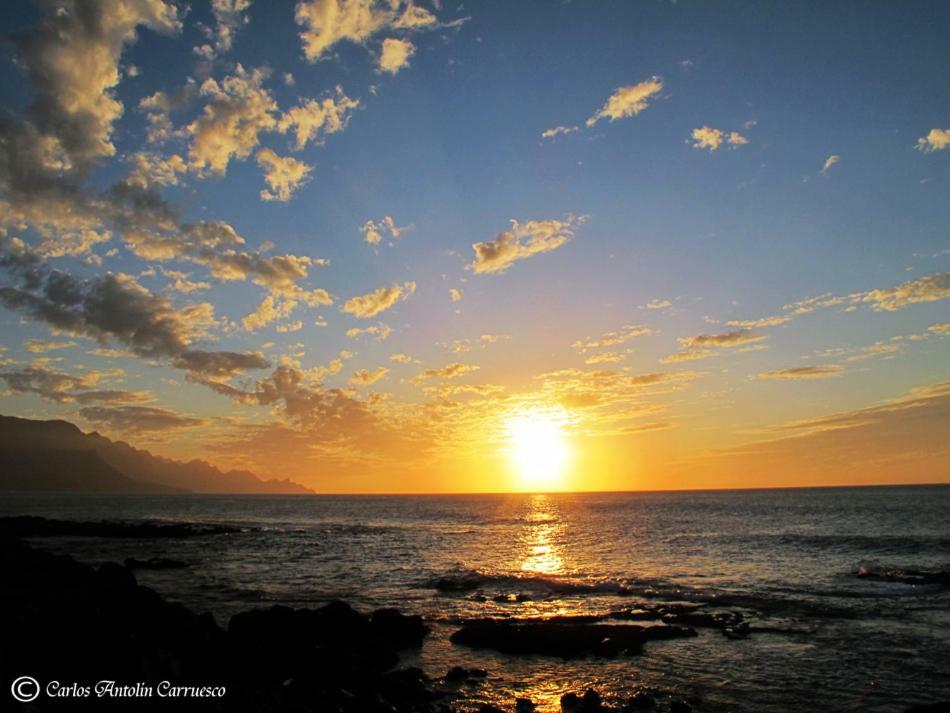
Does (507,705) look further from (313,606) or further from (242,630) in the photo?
(313,606)

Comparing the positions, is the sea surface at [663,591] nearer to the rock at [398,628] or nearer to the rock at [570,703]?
the rock at [570,703]

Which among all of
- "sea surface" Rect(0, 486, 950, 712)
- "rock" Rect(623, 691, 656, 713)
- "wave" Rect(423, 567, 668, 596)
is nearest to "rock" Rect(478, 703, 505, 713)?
"sea surface" Rect(0, 486, 950, 712)

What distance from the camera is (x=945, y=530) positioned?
74.3 meters

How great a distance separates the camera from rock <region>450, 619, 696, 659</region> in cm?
2372

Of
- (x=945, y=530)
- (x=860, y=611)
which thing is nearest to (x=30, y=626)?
(x=860, y=611)

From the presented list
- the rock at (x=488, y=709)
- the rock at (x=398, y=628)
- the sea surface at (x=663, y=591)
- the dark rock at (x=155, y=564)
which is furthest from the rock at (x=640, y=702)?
the dark rock at (x=155, y=564)

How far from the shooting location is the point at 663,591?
121ft

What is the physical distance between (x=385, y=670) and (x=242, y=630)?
5.91 meters

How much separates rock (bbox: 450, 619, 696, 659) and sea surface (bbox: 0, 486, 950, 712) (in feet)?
2.77

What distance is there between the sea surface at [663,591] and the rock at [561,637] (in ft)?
2.77

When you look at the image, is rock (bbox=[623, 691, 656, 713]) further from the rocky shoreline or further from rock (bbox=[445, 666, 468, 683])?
rock (bbox=[445, 666, 468, 683])

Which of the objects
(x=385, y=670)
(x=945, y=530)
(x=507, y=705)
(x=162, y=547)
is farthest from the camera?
(x=945, y=530)

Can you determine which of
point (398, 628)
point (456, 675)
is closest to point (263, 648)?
point (398, 628)

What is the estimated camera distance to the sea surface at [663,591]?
2005 centimetres
